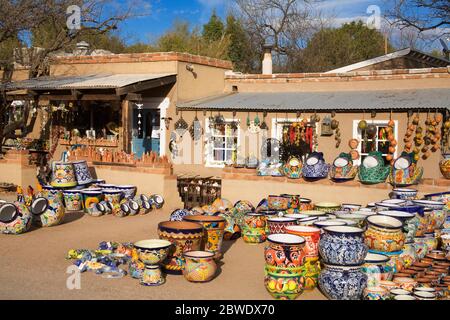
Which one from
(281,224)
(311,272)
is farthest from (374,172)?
(311,272)

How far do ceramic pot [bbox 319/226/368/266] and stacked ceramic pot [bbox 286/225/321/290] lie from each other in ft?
1.29

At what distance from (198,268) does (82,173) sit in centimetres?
670

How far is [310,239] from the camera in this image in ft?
22.6

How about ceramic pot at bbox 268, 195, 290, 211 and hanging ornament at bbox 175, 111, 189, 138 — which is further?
hanging ornament at bbox 175, 111, 189, 138

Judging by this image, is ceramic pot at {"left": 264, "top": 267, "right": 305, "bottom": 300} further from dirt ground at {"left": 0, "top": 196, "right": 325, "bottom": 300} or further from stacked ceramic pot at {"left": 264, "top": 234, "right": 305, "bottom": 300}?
dirt ground at {"left": 0, "top": 196, "right": 325, "bottom": 300}

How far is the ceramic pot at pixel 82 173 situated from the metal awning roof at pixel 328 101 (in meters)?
3.73

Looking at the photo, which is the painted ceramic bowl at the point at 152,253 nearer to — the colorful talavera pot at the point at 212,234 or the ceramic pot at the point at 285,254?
the colorful talavera pot at the point at 212,234

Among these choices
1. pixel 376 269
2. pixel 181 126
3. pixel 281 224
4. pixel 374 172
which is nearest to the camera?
pixel 376 269

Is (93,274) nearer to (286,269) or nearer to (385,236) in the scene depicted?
(286,269)

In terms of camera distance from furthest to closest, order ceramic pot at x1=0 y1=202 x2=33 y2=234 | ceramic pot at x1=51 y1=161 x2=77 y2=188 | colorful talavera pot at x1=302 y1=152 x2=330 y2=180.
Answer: ceramic pot at x1=51 y1=161 x2=77 y2=188
colorful talavera pot at x1=302 y1=152 x2=330 y2=180
ceramic pot at x1=0 y1=202 x2=33 y2=234

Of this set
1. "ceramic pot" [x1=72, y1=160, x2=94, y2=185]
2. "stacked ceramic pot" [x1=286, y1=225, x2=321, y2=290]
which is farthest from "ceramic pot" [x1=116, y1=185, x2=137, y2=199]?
"stacked ceramic pot" [x1=286, y1=225, x2=321, y2=290]

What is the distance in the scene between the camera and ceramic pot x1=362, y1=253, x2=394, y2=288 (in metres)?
6.59

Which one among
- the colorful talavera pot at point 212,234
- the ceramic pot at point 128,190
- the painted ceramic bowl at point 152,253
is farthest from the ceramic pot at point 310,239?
the ceramic pot at point 128,190

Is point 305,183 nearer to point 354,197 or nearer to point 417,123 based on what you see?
point 354,197
